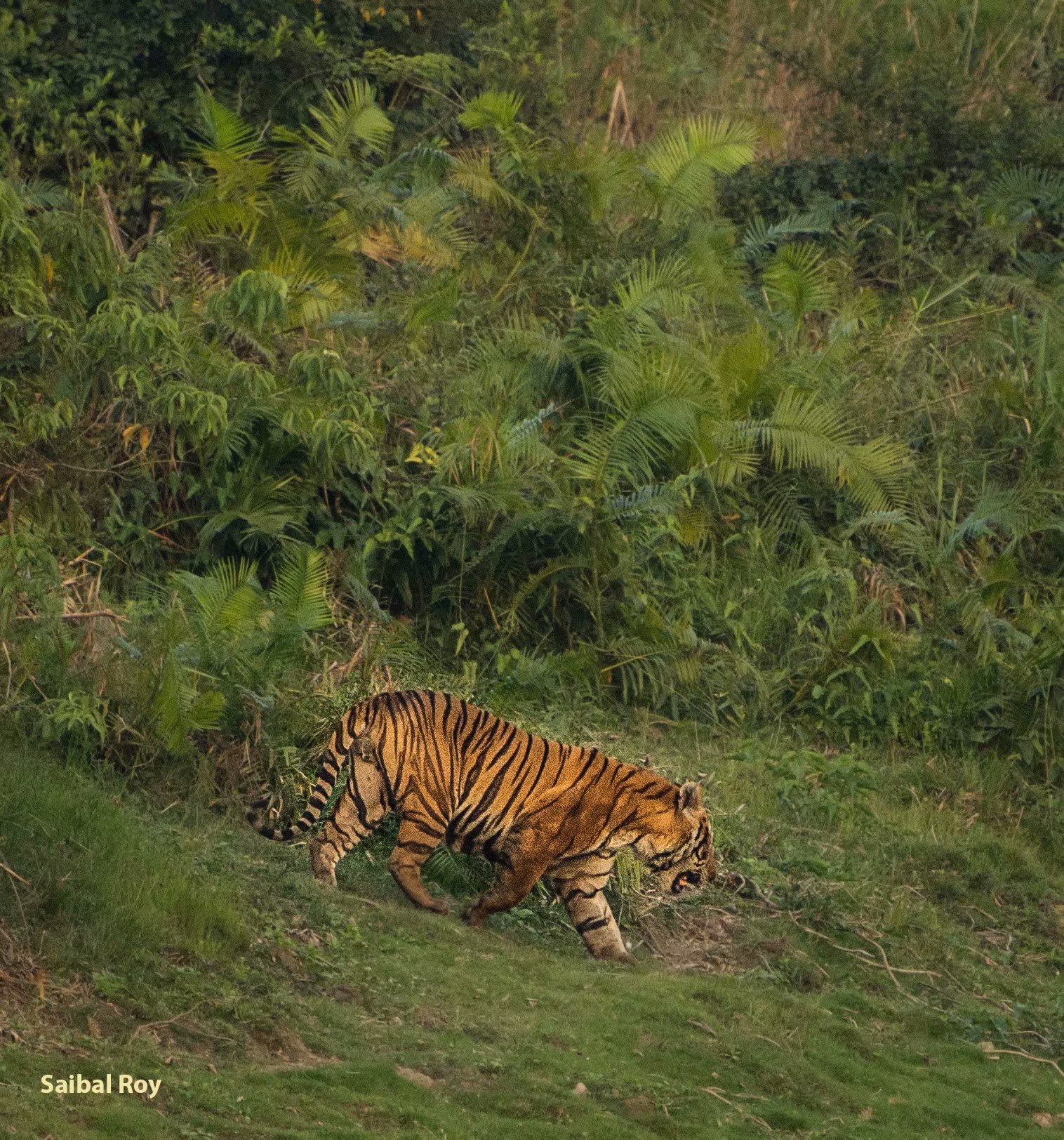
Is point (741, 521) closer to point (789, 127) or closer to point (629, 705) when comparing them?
point (629, 705)

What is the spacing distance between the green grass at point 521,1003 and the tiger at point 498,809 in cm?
21

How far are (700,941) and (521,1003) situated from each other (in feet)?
5.27

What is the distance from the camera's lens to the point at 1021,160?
53.1 feet

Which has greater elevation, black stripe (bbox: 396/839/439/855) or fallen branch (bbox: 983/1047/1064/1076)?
black stripe (bbox: 396/839/439/855)

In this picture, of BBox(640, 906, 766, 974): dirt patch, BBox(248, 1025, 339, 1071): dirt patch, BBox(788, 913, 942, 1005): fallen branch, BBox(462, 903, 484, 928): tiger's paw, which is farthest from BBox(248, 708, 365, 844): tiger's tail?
BBox(788, 913, 942, 1005): fallen branch

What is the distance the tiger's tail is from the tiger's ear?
144 cm

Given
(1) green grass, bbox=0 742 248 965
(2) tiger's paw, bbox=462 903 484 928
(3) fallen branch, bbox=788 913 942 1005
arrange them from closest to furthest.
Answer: (1) green grass, bbox=0 742 248 965 → (2) tiger's paw, bbox=462 903 484 928 → (3) fallen branch, bbox=788 913 942 1005

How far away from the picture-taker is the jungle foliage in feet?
34.2

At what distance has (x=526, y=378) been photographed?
502 inches

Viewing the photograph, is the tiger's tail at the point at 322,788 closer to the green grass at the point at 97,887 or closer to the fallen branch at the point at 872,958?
the green grass at the point at 97,887

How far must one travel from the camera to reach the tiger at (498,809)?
27.0 ft

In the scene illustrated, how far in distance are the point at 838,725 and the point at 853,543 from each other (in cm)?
203

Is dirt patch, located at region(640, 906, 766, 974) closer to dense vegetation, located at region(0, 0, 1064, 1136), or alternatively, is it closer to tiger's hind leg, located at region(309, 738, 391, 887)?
dense vegetation, located at region(0, 0, 1064, 1136)

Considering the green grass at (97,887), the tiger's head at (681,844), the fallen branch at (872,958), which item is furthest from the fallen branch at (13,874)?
the fallen branch at (872,958)
